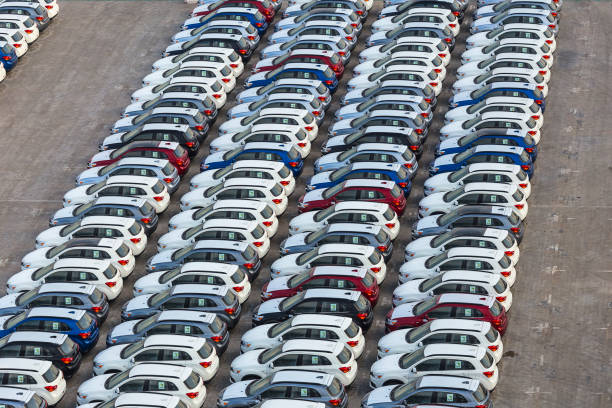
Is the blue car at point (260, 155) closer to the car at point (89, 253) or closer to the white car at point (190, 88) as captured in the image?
the white car at point (190, 88)

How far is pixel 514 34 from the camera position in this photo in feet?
171

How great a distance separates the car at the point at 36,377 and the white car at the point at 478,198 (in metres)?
14.2

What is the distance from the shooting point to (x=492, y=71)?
49312mm

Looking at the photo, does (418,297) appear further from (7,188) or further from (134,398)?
(7,188)

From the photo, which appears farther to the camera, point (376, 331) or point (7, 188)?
point (7, 188)

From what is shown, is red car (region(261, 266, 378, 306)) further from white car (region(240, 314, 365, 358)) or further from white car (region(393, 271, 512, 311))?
white car (region(240, 314, 365, 358))

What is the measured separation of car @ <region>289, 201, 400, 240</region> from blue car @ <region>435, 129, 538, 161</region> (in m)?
5.06

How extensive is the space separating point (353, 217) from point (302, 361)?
24.8 feet

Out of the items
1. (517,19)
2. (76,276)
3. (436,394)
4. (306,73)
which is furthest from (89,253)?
(517,19)

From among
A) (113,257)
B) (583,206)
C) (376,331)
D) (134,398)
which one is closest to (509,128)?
(583,206)

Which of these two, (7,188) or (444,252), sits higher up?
(7,188)

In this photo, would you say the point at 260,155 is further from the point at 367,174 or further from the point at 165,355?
the point at 165,355

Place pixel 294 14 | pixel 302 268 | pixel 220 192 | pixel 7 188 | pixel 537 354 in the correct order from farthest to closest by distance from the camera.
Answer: pixel 294 14, pixel 7 188, pixel 220 192, pixel 302 268, pixel 537 354

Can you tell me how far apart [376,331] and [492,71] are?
15.4m
